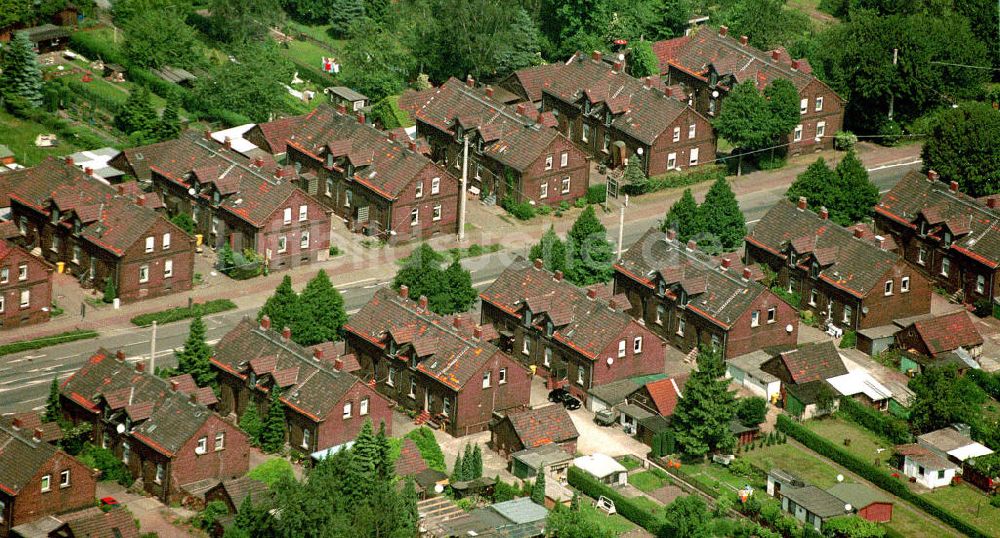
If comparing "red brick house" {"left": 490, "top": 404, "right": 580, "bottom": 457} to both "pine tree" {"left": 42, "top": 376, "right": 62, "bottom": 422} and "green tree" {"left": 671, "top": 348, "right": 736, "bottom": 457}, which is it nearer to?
"green tree" {"left": 671, "top": 348, "right": 736, "bottom": 457}

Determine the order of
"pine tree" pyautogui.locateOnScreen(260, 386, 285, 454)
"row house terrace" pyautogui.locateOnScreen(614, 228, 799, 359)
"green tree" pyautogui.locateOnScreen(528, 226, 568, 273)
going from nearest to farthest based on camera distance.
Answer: "pine tree" pyautogui.locateOnScreen(260, 386, 285, 454) < "row house terrace" pyautogui.locateOnScreen(614, 228, 799, 359) < "green tree" pyautogui.locateOnScreen(528, 226, 568, 273)

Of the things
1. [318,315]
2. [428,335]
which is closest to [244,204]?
[318,315]

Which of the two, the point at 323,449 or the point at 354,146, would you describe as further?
the point at 354,146

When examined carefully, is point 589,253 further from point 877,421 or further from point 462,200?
point 877,421

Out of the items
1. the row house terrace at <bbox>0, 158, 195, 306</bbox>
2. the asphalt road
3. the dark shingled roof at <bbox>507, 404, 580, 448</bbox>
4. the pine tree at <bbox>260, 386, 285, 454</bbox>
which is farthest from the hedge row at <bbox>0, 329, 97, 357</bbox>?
the dark shingled roof at <bbox>507, 404, 580, 448</bbox>

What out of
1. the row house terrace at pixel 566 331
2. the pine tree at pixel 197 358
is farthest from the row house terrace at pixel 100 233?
the row house terrace at pixel 566 331

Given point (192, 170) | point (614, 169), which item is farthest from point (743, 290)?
point (192, 170)

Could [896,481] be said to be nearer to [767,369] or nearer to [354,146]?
[767,369]
